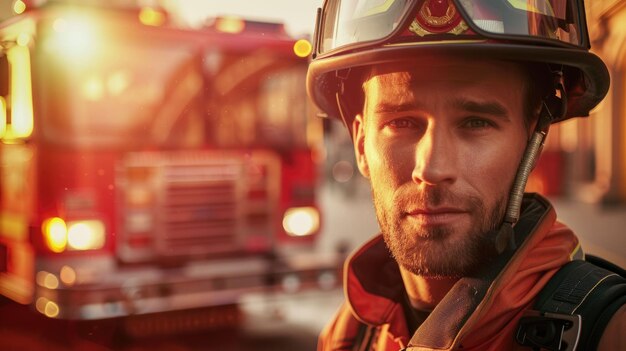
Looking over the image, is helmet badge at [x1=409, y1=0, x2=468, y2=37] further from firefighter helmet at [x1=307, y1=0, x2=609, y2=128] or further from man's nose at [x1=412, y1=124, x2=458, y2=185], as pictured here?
man's nose at [x1=412, y1=124, x2=458, y2=185]

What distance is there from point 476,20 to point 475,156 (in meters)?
0.28

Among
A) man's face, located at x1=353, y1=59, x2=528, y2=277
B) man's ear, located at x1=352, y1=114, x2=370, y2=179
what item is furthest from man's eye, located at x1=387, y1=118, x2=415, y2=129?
man's ear, located at x1=352, y1=114, x2=370, y2=179

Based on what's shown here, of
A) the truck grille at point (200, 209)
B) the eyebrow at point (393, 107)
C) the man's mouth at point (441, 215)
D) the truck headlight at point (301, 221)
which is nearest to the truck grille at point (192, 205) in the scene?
the truck grille at point (200, 209)

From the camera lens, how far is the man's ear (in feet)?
6.07

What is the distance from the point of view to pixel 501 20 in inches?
58.4

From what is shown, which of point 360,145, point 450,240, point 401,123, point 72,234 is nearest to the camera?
point 450,240

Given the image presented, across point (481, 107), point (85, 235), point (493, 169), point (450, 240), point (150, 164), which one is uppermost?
point (481, 107)

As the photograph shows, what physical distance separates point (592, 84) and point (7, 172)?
505 cm

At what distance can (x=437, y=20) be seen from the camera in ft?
4.93

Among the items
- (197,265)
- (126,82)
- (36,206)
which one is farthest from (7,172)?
(197,265)

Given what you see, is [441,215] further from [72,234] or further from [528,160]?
[72,234]

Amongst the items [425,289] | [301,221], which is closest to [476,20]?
[425,289]

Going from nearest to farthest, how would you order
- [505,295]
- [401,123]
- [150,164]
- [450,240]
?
1. [505,295]
2. [450,240]
3. [401,123]
4. [150,164]

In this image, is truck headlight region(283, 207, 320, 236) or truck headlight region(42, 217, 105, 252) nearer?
truck headlight region(42, 217, 105, 252)
